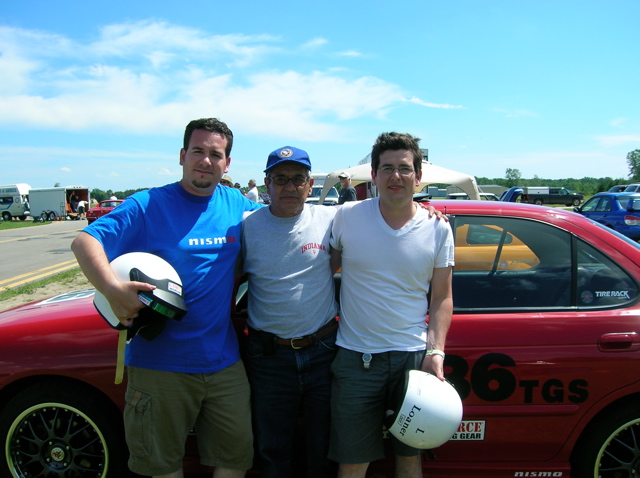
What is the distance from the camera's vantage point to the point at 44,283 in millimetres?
8141

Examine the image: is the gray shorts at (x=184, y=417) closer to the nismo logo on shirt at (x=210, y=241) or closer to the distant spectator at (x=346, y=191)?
the nismo logo on shirt at (x=210, y=241)

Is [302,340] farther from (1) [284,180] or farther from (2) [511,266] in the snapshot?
(2) [511,266]

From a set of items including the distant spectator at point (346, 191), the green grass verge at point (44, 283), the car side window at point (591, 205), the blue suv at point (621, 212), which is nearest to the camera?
the green grass verge at point (44, 283)

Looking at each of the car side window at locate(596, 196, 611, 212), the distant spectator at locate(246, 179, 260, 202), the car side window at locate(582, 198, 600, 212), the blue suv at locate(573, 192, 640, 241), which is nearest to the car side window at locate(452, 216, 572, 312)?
the distant spectator at locate(246, 179, 260, 202)

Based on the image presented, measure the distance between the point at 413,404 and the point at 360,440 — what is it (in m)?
0.35

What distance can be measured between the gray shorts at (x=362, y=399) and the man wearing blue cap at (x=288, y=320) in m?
0.09

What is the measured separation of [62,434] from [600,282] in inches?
111

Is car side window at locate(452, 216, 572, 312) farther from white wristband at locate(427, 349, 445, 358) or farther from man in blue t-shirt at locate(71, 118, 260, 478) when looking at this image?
man in blue t-shirt at locate(71, 118, 260, 478)

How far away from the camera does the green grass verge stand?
23.7ft

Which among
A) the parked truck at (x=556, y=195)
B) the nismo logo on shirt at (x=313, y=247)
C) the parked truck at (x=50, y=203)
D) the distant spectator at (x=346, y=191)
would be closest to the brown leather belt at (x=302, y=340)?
the nismo logo on shirt at (x=313, y=247)

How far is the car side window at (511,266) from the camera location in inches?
90.4

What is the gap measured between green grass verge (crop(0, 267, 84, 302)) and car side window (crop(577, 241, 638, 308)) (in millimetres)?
7678

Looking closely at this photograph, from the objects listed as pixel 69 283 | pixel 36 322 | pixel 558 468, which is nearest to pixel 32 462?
pixel 36 322

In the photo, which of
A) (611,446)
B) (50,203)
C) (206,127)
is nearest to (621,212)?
(611,446)
